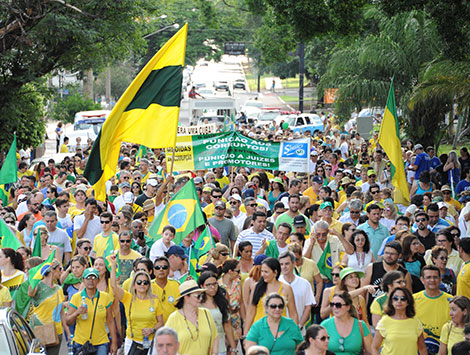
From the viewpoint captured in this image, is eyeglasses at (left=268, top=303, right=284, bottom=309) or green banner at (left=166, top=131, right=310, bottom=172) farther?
green banner at (left=166, top=131, right=310, bottom=172)

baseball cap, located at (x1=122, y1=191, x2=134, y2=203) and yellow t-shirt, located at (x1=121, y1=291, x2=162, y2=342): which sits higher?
baseball cap, located at (x1=122, y1=191, x2=134, y2=203)

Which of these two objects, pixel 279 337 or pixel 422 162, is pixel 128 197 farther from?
pixel 279 337

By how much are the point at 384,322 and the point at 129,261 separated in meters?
3.47

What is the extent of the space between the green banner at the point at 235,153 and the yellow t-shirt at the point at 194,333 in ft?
25.8

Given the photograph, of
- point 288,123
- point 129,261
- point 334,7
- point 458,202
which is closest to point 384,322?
point 129,261

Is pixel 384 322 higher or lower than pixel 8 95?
lower

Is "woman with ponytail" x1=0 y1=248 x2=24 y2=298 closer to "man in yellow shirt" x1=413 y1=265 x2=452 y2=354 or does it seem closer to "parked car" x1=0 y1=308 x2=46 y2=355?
"parked car" x1=0 y1=308 x2=46 y2=355

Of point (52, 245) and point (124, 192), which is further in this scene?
point (124, 192)

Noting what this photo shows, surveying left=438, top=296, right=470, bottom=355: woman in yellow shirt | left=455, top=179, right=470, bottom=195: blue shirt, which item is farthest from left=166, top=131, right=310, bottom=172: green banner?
left=438, top=296, right=470, bottom=355: woman in yellow shirt

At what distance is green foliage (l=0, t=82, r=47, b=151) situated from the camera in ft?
74.0

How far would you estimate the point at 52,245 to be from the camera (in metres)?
11.6

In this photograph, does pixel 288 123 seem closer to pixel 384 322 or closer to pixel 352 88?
pixel 352 88

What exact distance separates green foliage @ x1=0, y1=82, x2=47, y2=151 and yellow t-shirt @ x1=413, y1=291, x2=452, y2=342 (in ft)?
52.2

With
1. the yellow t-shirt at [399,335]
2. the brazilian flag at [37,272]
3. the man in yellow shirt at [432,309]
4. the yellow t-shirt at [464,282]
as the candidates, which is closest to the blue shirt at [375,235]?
the yellow t-shirt at [464,282]
